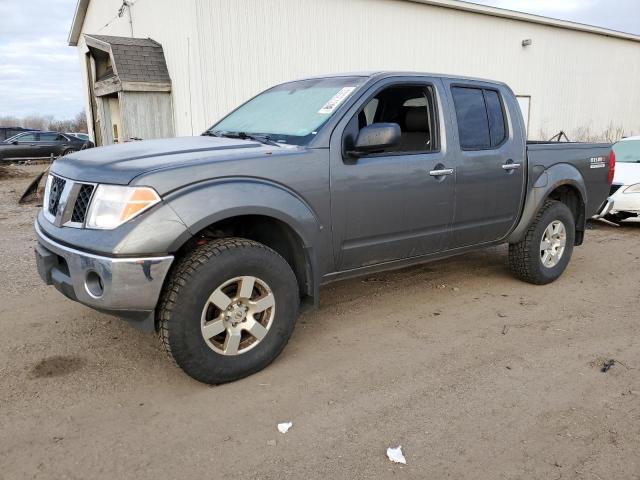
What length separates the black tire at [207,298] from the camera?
2869 mm

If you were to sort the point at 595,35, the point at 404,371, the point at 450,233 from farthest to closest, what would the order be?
the point at 595,35 → the point at 450,233 → the point at 404,371

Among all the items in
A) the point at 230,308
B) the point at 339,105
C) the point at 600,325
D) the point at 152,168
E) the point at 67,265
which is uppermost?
the point at 339,105

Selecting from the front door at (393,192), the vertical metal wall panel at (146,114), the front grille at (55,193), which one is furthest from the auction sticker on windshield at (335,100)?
the vertical metal wall panel at (146,114)

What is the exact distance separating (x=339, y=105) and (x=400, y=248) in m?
1.15

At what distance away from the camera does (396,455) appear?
2504 mm

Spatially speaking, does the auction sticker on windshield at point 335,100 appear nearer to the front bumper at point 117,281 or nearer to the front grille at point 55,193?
the front bumper at point 117,281

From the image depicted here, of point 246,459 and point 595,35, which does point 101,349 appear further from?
point 595,35

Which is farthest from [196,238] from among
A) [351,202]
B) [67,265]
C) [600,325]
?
[600,325]

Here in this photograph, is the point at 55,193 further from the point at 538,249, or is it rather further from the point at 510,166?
the point at 538,249

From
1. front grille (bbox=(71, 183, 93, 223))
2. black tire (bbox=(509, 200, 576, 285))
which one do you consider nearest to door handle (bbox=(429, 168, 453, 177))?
black tire (bbox=(509, 200, 576, 285))

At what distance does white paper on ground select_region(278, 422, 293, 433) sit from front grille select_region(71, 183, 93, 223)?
5.17 feet

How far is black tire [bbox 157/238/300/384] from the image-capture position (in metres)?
2.87

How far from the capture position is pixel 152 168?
2.85 m

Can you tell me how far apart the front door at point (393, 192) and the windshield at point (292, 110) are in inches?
7.3
